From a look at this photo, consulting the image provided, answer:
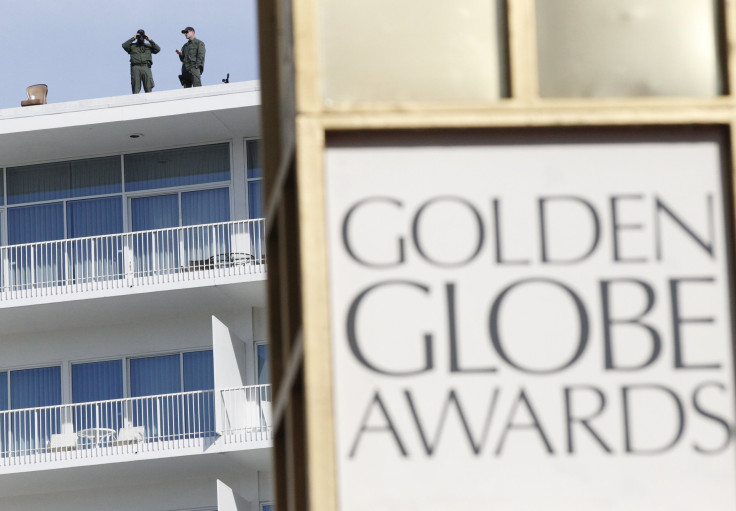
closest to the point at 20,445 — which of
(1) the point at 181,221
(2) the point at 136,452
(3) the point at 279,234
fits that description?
(2) the point at 136,452

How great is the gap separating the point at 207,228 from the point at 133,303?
214 cm

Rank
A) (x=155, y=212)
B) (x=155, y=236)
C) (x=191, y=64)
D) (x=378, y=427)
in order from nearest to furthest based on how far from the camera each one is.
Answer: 1. (x=378, y=427)
2. (x=155, y=236)
3. (x=155, y=212)
4. (x=191, y=64)

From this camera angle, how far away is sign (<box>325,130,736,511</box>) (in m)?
5.95

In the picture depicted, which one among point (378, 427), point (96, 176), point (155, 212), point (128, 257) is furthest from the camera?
point (96, 176)

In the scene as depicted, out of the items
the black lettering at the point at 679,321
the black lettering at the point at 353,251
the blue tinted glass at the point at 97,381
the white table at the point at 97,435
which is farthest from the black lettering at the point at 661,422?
the blue tinted glass at the point at 97,381

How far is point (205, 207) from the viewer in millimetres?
33969

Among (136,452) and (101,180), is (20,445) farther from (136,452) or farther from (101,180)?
(101,180)

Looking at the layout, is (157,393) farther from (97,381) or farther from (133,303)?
(133,303)

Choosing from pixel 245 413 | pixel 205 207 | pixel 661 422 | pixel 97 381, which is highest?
pixel 205 207

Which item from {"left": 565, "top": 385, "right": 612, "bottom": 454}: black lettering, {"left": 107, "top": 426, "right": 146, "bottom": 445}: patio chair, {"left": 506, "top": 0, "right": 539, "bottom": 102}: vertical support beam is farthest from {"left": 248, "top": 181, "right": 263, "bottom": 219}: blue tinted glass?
{"left": 565, "top": 385, "right": 612, "bottom": 454}: black lettering

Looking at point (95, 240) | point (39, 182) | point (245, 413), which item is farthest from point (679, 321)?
point (39, 182)

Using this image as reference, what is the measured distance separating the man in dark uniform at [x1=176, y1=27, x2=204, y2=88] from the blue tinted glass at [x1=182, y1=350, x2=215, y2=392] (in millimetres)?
7001

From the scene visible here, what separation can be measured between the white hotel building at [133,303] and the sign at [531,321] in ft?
84.1

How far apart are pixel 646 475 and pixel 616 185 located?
1.05 meters
